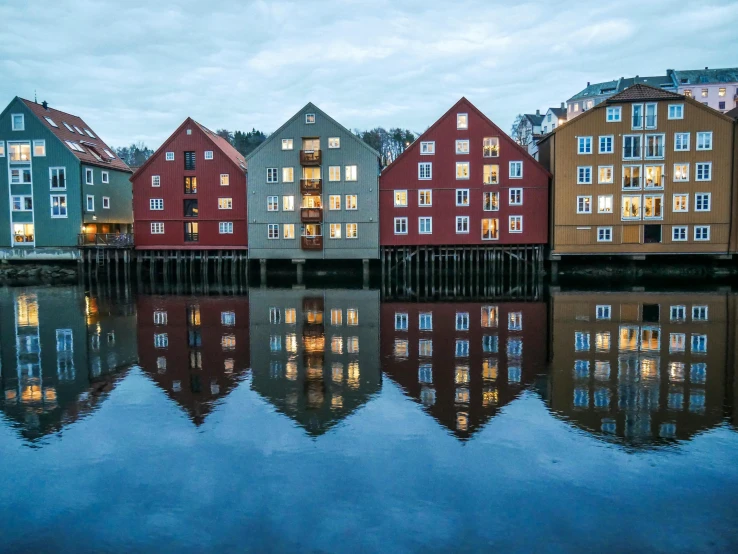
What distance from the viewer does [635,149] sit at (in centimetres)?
4416

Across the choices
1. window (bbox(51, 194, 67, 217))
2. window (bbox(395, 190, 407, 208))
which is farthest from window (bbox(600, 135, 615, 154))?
window (bbox(51, 194, 67, 217))

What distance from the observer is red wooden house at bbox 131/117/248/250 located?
49.2 metres

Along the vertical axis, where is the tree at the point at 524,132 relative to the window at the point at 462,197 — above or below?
above

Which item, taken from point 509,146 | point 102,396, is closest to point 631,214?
point 509,146

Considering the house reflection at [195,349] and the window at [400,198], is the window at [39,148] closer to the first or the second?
the house reflection at [195,349]

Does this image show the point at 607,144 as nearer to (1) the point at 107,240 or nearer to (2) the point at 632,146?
(2) the point at 632,146

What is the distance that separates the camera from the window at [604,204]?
44688 mm

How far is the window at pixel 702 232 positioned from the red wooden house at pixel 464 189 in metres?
11.3

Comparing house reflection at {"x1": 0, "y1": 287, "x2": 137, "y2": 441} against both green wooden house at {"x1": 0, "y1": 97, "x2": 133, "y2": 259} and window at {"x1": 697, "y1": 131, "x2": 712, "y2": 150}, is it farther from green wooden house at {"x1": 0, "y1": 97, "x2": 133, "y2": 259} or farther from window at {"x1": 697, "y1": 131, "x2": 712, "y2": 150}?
window at {"x1": 697, "y1": 131, "x2": 712, "y2": 150}

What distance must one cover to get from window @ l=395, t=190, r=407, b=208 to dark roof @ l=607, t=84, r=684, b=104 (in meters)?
17.4

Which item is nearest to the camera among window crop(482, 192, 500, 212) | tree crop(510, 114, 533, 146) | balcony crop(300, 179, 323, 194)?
window crop(482, 192, 500, 212)

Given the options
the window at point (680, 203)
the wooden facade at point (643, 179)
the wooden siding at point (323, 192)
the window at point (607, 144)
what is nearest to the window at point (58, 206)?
the wooden siding at point (323, 192)

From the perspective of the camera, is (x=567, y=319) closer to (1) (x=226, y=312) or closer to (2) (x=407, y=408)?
(2) (x=407, y=408)

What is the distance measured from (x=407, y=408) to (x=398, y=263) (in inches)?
1405
